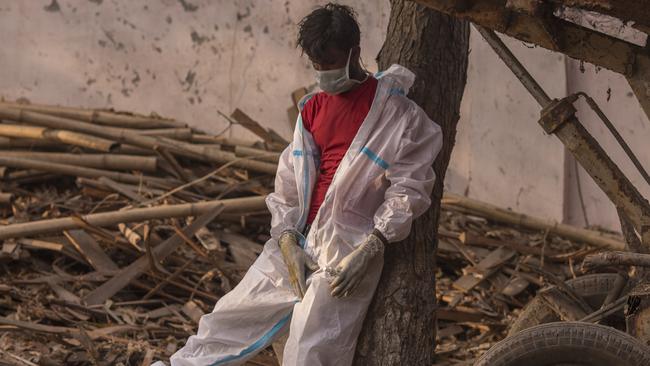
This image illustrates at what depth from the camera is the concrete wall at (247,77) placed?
752cm

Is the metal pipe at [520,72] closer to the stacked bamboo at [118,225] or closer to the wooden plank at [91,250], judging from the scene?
the stacked bamboo at [118,225]

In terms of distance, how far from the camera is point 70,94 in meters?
8.49

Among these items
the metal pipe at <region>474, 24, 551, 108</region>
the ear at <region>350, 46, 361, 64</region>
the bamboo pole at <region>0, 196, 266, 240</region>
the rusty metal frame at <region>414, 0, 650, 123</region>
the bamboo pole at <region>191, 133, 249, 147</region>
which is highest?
the rusty metal frame at <region>414, 0, 650, 123</region>

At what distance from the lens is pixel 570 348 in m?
4.10

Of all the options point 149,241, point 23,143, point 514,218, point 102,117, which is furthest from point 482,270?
point 23,143

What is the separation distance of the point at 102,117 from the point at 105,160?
558 millimetres

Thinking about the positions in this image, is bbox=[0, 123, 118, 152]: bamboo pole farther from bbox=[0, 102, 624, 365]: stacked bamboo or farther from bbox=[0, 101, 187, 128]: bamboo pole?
bbox=[0, 101, 187, 128]: bamboo pole

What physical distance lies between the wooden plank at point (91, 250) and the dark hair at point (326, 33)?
8.59 feet

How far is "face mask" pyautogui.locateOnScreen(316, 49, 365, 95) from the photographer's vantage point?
4.38 meters

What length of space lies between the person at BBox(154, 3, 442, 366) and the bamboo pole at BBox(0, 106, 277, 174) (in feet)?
8.79

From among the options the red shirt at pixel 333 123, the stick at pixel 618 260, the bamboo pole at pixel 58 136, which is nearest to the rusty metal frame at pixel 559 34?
the stick at pixel 618 260

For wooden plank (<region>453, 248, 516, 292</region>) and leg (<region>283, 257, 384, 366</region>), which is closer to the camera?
leg (<region>283, 257, 384, 366</region>)

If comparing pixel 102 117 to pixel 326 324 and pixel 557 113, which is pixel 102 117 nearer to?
pixel 326 324

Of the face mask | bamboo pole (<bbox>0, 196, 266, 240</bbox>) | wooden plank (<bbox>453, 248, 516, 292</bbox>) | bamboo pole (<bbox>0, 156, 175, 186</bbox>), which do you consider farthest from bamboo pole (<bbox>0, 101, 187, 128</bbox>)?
the face mask
